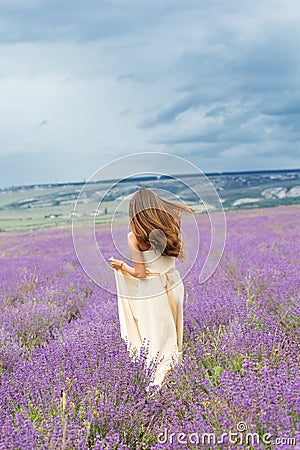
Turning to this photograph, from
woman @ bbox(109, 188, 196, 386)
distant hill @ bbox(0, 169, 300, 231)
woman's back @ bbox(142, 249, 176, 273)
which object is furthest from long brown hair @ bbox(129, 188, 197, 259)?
Result: distant hill @ bbox(0, 169, 300, 231)

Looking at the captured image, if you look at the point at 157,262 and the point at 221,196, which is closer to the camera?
the point at 157,262

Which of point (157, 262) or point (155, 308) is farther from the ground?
point (157, 262)

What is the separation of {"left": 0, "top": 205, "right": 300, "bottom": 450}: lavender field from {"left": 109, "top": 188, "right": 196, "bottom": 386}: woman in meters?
0.14

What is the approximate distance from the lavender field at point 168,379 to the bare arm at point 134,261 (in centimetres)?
16

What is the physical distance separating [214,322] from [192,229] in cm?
77

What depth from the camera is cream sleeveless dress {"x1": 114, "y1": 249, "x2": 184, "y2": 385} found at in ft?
11.5

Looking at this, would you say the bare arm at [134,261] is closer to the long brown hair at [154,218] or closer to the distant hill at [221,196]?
the long brown hair at [154,218]

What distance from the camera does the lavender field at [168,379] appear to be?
6.90 ft

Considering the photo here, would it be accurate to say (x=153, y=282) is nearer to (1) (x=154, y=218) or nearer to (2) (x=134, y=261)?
(2) (x=134, y=261)

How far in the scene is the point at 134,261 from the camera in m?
3.39

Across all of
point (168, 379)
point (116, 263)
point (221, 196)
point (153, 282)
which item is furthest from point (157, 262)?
point (221, 196)

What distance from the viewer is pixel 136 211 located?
3230 millimetres

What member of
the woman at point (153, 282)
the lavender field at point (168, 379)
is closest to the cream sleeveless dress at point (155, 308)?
the woman at point (153, 282)

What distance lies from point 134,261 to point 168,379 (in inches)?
28.8
